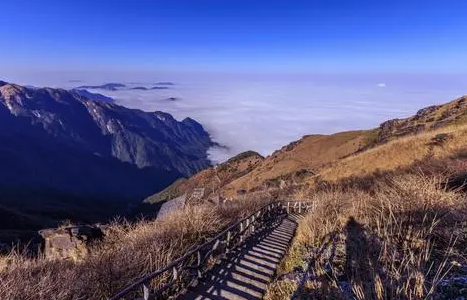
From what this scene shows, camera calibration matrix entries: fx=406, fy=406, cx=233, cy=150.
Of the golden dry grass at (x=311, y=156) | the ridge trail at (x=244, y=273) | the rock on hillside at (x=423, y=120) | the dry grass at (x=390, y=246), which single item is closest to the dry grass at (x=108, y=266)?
the ridge trail at (x=244, y=273)

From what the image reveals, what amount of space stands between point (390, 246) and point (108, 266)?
6606 mm

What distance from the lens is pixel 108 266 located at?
10.1 metres

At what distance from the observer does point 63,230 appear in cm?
2017

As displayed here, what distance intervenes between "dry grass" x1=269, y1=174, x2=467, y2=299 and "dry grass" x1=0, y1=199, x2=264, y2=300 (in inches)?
132

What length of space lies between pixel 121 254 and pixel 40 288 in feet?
10.3

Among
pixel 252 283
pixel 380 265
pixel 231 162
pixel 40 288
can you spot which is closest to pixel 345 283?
pixel 380 265

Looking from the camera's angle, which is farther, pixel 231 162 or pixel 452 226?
pixel 231 162

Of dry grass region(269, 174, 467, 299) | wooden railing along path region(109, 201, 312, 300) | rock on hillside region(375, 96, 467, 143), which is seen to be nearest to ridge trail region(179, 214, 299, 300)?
wooden railing along path region(109, 201, 312, 300)

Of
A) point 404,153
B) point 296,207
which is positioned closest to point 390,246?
point 296,207

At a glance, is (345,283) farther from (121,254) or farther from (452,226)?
(121,254)

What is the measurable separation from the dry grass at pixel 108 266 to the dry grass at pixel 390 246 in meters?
3.36

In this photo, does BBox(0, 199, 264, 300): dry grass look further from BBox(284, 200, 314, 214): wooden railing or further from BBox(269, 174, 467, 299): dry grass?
BBox(284, 200, 314, 214): wooden railing

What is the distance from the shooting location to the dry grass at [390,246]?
7.05 m

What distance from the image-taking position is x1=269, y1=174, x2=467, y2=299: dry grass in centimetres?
705
